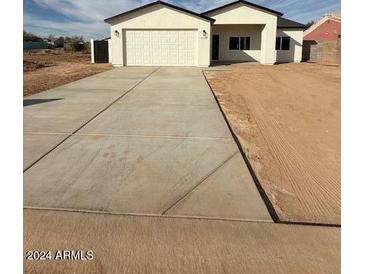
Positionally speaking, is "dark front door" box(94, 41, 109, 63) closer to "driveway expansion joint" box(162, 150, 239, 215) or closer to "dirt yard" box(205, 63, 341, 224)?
"dirt yard" box(205, 63, 341, 224)

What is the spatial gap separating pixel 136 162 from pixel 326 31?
48841mm

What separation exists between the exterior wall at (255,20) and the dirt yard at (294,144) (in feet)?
49.7

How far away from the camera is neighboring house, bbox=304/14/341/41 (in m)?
44.9

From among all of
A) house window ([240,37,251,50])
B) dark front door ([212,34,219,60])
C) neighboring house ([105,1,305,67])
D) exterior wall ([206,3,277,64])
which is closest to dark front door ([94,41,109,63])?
neighboring house ([105,1,305,67])

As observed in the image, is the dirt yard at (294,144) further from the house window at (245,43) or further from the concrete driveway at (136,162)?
the house window at (245,43)

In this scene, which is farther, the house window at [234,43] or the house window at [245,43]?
the house window at [234,43]

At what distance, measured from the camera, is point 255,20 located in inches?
1067

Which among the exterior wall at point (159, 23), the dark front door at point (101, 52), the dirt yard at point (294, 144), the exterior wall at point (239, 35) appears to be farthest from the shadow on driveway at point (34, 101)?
the exterior wall at point (239, 35)

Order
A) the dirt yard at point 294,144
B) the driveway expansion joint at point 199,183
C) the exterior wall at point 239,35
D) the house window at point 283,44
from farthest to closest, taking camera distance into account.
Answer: the house window at point 283,44, the exterior wall at point 239,35, the dirt yard at point 294,144, the driveway expansion joint at point 199,183

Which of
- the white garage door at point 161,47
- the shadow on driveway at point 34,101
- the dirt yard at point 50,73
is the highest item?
the white garage door at point 161,47

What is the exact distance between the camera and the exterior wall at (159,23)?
24.2m

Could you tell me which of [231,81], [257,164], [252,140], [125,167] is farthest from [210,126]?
[231,81]

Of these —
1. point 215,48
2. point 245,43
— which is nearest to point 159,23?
point 215,48

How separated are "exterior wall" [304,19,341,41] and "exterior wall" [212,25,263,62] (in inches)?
777
